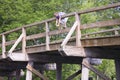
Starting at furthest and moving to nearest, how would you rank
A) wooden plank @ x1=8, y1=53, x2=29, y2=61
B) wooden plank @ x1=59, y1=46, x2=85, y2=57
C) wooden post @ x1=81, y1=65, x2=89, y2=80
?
wooden plank @ x1=8, y1=53, x2=29, y2=61, wooden post @ x1=81, y1=65, x2=89, y2=80, wooden plank @ x1=59, y1=46, x2=85, y2=57

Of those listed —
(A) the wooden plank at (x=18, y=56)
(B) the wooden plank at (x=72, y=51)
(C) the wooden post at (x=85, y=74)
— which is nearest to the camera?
(B) the wooden plank at (x=72, y=51)

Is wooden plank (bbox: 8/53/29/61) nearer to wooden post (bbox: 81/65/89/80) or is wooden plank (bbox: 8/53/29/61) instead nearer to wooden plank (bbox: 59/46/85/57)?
wooden plank (bbox: 59/46/85/57)

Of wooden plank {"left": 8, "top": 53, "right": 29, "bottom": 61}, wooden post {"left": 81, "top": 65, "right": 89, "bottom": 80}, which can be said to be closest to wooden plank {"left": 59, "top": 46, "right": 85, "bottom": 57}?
wooden post {"left": 81, "top": 65, "right": 89, "bottom": 80}

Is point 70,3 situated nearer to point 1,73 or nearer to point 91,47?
point 1,73

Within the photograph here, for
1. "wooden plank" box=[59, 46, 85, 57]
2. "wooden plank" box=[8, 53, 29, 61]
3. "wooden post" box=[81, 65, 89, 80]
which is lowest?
"wooden post" box=[81, 65, 89, 80]

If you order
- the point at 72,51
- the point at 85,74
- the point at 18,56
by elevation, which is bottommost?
the point at 85,74

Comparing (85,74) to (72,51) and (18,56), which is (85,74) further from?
(18,56)

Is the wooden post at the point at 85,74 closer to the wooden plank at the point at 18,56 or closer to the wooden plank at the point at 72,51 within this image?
the wooden plank at the point at 72,51

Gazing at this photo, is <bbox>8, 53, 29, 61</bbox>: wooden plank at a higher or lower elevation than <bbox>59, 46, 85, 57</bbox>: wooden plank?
lower

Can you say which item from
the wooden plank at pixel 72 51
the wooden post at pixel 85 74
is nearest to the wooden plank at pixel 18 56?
the wooden plank at pixel 72 51

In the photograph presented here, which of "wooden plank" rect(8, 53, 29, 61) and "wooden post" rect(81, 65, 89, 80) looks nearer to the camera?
"wooden post" rect(81, 65, 89, 80)

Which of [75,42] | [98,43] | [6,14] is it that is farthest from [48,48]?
[6,14]

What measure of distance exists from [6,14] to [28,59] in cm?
1085

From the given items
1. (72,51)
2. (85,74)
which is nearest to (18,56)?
(72,51)
